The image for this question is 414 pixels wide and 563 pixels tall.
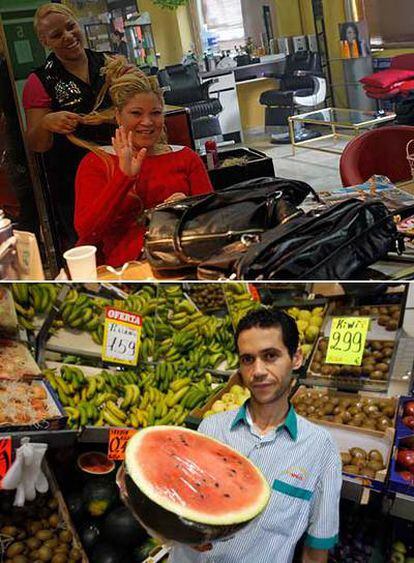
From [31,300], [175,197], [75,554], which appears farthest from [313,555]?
[175,197]

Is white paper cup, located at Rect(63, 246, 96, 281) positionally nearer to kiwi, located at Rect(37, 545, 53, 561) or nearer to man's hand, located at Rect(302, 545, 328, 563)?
kiwi, located at Rect(37, 545, 53, 561)

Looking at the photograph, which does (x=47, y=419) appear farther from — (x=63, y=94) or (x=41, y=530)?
(x=63, y=94)

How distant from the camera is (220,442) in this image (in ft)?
3.99

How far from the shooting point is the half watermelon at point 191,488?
112 centimetres

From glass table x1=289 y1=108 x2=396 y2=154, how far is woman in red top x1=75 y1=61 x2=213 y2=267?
0.30m

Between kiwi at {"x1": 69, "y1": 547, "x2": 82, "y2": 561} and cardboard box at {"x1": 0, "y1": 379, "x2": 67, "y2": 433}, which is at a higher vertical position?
cardboard box at {"x1": 0, "y1": 379, "x2": 67, "y2": 433}

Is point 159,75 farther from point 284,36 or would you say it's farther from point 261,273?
point 261,273

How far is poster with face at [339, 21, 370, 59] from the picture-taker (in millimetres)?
1999

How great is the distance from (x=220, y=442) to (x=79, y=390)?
321 millimetres

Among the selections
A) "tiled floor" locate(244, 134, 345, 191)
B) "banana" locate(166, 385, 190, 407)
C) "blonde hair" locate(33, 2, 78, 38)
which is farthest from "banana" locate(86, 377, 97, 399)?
"blonde hair" locate(33, 2, 78, 38)

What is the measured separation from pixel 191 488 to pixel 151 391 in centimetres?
24

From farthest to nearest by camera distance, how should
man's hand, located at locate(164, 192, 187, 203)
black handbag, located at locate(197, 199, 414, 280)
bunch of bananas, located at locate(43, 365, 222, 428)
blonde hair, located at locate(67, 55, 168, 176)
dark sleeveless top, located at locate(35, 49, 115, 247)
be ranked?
dark sleeveless top, located at locate(35, 49, 115, 247)
blonde hair, located at locate(67, 55, 168, 176)
man's hand, located at locate(164, 192, 187, 203)
black handbag, located at locate(197, 199, 414, 280)
bunch of bananas, located at locate(43, 365, 222, 428)

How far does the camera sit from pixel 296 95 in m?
2.24

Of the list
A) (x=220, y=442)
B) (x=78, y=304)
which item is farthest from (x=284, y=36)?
(x=220, y=442)
